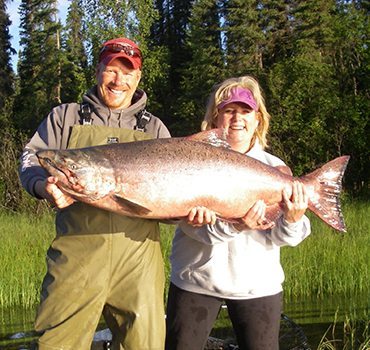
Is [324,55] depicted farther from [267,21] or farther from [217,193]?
[217,193]

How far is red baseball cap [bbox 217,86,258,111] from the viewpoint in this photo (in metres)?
4.09

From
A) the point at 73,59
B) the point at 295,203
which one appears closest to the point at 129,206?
the point at 295,203

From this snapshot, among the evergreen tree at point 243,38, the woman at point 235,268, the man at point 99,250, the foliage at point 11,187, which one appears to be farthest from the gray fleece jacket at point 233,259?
the evergreen tree at point 243,38

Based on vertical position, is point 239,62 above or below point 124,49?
above

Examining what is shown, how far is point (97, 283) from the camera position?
12.4 feet

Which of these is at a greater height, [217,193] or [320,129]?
[320,129]

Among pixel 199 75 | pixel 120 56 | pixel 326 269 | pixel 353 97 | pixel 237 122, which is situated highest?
pixel 199 75

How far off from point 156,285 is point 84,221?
2.04 feet

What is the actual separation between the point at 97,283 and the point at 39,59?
4237 cm

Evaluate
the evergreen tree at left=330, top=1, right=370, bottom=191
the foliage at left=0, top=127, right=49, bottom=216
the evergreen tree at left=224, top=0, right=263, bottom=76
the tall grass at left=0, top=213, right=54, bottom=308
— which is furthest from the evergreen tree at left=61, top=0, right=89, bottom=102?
the tall grass at left=0, top=213, right=54, bottom=308

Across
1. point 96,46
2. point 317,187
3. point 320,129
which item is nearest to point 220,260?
point 317,187

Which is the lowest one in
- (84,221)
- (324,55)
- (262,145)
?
(84,221)

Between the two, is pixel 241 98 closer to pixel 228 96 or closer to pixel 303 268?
pixel 228 96

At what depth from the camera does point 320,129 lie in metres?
26.3
